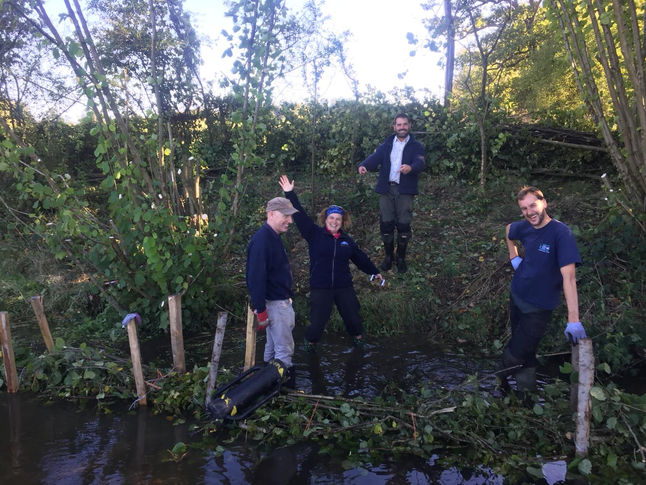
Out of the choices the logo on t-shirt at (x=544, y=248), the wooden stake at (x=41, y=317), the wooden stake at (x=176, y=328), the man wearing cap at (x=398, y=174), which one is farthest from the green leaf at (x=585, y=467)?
the wooden stake at (x=41, y=317)

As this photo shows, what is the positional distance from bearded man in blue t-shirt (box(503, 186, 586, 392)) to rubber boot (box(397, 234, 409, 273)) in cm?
296

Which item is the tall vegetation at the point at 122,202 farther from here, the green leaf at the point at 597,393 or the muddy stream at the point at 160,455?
the green leaf at the point at 597,393

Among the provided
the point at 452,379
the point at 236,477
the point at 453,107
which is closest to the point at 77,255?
the point at 236,477

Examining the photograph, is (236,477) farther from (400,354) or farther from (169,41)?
(169,41)

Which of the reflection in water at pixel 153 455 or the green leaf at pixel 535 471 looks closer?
the green leaf at pixel 535 471

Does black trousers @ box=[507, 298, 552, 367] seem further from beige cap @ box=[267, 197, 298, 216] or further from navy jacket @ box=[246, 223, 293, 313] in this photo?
beige cap @ box=[267, 197, 298, 216]

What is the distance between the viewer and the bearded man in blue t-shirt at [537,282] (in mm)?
3736

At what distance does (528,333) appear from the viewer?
13.5 feet

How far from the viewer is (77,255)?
20.1 ft

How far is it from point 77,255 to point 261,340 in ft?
8.83

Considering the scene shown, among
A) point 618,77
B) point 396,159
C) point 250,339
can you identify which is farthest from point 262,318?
point 618,77

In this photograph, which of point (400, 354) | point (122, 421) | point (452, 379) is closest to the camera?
point (122, 421)

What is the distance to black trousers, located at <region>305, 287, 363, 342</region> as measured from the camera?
18.3ft

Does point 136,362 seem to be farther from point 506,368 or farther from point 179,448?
point 506,368
